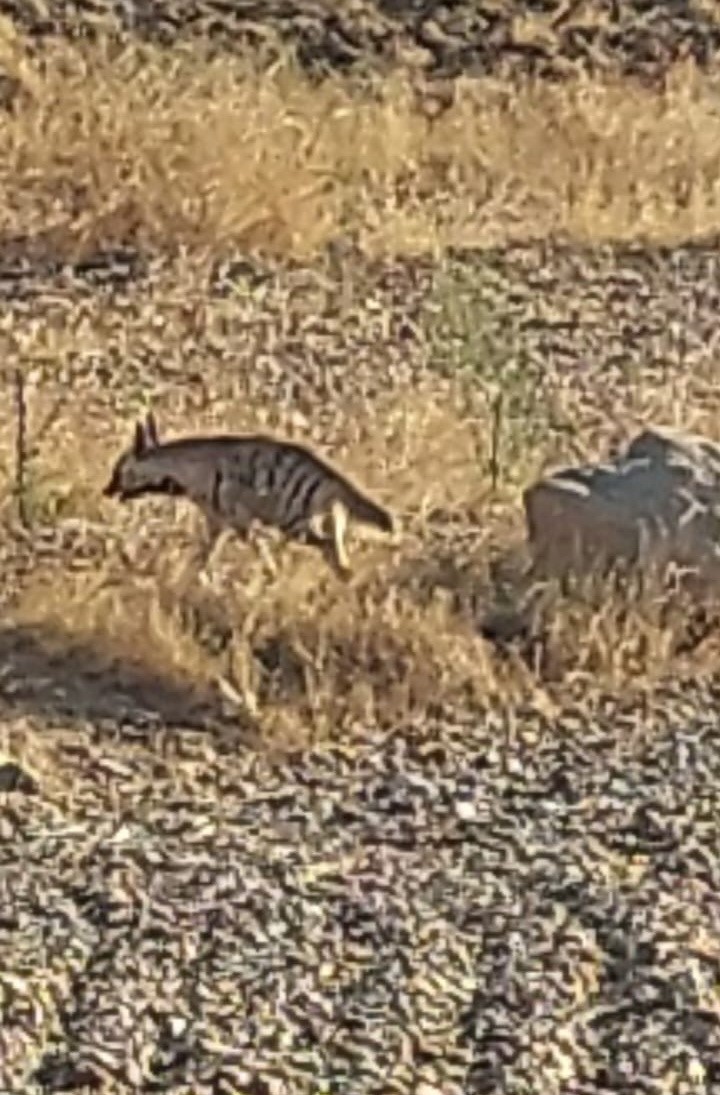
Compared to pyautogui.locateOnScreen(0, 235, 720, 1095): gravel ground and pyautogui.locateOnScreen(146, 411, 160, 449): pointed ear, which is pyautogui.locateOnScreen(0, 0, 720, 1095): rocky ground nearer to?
pyautogui.locateOnScreen(0, 235, 720, 1095): gravel ground

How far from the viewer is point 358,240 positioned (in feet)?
43.8

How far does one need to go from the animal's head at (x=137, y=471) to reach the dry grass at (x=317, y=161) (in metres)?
3.53

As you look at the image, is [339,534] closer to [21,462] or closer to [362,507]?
[362,507]

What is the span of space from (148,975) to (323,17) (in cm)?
1110

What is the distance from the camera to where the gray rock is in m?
8.69

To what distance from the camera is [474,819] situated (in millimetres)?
7438

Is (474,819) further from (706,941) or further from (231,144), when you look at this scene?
(231,144)

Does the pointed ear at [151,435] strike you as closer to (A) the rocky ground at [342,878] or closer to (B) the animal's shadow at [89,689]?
(A) the rocky ground at [342,878]

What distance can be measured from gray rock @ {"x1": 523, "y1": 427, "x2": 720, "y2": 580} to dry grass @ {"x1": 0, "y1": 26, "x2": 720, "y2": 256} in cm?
436

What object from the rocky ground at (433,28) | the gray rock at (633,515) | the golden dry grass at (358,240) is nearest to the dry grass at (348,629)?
the golden dry grass at (358,240)

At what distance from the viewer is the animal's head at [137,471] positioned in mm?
9195

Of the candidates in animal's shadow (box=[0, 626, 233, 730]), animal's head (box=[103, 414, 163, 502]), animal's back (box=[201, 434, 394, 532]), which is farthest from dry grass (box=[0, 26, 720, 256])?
animal's shadow (box=[0, 626, 233, 730])

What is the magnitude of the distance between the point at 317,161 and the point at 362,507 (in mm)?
5366

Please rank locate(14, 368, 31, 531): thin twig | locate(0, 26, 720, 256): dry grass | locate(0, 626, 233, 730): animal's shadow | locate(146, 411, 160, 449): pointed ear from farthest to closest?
locate(0, 26, 720, 256): dry grass → locate(14, 368, 31, 531): thin twig → locate(146, 411, 160, 449): pointed ear → locate(0, 626, 233, 730): animal's shadow
